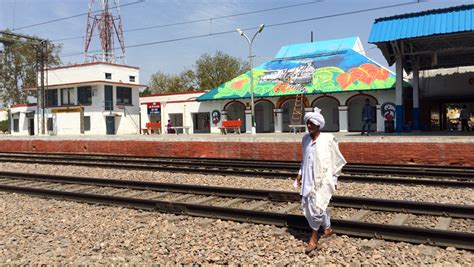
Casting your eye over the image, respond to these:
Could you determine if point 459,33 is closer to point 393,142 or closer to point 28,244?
point 393,142

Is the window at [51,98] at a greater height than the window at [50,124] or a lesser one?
greater

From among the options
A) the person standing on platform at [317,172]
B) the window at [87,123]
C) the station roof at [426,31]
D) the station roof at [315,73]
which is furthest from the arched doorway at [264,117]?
the person standing on platform at [317,172]

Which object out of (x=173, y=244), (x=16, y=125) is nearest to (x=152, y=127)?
(x=16, y=125)

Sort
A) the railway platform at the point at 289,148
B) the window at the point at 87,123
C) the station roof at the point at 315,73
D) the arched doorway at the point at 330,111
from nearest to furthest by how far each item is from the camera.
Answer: the railway platform at the point at 289,148, the station roof at the point at 315,73, the arched doorway at the point at 330,111, the window at the point at 87,123

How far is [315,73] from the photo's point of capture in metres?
35.4

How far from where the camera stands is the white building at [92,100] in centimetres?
4491

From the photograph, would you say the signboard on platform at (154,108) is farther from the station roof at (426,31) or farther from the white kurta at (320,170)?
the white kurta at (320,170)

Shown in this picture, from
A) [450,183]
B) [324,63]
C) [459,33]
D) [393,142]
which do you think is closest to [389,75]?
[324,63]

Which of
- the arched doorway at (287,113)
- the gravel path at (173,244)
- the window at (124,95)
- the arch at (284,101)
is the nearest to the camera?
the gravel path at (173,244)

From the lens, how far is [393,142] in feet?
49.1

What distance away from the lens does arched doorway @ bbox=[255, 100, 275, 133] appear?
127 feet

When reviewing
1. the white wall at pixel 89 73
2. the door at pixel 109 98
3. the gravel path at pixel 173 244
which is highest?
the white wall at pixel 89 73

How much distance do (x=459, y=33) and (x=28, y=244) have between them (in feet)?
64.8

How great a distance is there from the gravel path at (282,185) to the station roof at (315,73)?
71.0 feet
